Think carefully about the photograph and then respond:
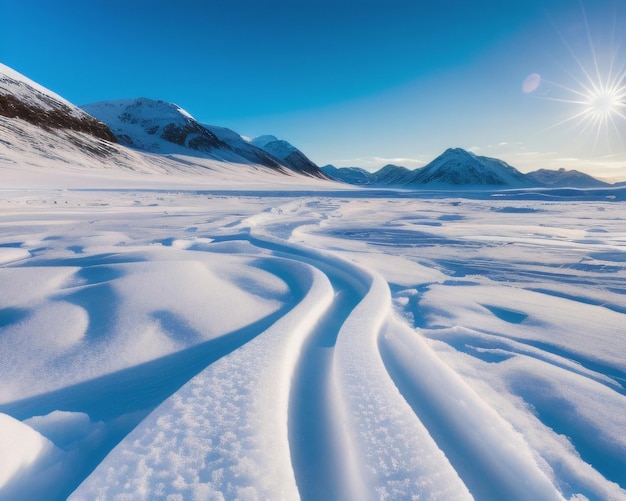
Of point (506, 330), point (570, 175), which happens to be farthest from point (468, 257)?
point (570, 175)

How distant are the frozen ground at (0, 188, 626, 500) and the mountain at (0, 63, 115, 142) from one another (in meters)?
62.3

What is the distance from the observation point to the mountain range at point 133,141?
45.1 metres

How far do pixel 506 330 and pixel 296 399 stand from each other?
155cm

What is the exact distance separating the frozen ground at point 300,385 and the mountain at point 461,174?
105151mm

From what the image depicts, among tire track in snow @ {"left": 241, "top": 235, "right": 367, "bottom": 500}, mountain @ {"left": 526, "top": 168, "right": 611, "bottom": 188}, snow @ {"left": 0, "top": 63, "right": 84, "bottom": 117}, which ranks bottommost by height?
tire track in snow @ {"left": 241, "top": 235, "right": 367, "bottom": 500}

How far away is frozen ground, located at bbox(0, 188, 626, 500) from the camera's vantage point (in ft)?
3.47

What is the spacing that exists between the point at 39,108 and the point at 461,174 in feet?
350

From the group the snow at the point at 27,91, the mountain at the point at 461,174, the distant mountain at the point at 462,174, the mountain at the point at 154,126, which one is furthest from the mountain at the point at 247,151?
the mountain at the point at 461,174

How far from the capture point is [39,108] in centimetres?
5216

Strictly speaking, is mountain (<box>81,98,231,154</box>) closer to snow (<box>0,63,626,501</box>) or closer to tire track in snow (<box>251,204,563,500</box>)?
snow (<box>0,63,626,501</box>)

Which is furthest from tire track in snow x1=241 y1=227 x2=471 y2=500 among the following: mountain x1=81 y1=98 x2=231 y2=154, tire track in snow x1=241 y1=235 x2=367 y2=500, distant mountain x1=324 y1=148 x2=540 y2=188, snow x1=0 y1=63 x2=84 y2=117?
distant mountain x1=324 y1=148 x2=540 y2=188

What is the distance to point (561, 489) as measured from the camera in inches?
43.7

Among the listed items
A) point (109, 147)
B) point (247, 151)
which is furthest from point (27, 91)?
point (247, 151)

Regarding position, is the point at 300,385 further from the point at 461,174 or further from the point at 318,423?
the point at 461,174
